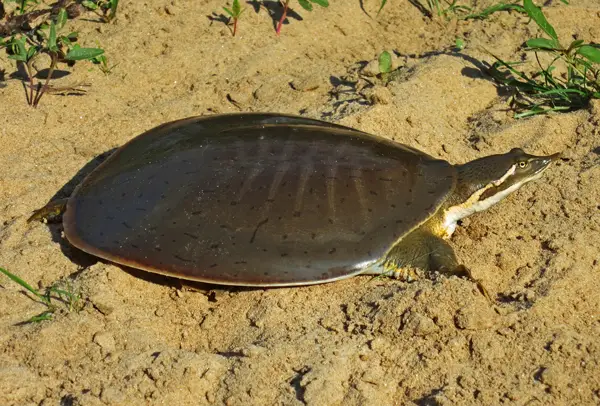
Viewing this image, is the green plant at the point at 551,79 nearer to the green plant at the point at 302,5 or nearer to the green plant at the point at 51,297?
the green plant at the point at 302,5

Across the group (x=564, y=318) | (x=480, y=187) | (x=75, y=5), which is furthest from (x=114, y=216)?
(x=75, y=5)

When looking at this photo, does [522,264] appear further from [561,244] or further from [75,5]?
[75,5]

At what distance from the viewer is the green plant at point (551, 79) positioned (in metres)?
4.05

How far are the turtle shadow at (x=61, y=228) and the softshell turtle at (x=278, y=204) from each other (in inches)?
7.0

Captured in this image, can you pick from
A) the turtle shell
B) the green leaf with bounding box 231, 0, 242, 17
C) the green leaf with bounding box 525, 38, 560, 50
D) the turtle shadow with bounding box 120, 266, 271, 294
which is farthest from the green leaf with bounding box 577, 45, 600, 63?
the turtle shadow with bounding box 120, 266, 271, 294

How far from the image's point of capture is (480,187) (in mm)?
3352

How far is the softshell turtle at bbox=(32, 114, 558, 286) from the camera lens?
2.95 metres

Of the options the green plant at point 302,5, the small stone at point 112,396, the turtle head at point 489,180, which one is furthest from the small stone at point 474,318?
the green plant at point 302,5

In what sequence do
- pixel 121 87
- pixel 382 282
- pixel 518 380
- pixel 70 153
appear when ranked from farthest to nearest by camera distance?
1. pixel 121 87
2. pixel 70 153
3. pixel 382 282
4. pixel 518 380

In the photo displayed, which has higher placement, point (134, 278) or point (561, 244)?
point (561, 244)

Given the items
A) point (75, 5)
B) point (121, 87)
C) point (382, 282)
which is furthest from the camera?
point (75, 5)

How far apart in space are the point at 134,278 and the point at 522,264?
149cm

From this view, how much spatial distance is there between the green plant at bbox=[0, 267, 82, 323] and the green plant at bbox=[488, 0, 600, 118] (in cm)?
231

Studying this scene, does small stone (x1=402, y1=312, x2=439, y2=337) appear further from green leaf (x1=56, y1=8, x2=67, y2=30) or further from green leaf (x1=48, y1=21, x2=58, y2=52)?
green leaf (x1=56, y1=8, x2=67, y2=30)
